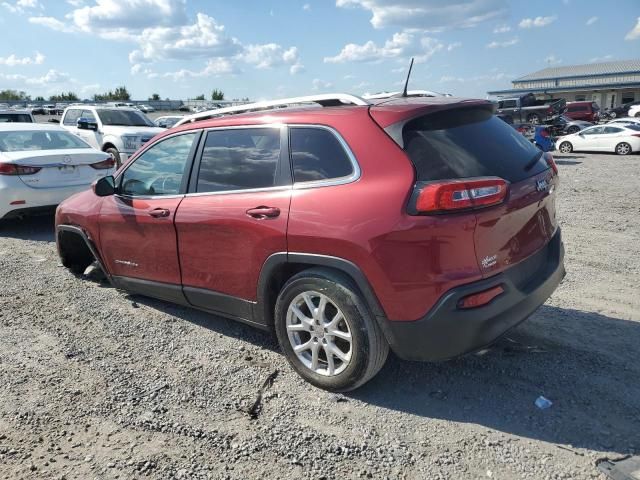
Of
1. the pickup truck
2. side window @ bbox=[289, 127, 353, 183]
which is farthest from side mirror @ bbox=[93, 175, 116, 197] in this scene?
the pickup truck

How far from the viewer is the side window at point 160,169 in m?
4.20

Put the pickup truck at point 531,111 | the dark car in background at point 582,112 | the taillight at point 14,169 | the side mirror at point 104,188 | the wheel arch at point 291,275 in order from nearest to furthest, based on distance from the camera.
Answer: the wheel arch at point 291,275 < the side mirror at point 104,188 < the taillight at point 14,169 < the pickup truck at point 531,111 < the dark car in background at point 582,112

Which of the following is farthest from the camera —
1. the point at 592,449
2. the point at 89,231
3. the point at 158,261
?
the point at 89,231

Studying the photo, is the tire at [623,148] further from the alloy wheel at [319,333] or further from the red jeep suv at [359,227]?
the alloy wheel at [319,333]

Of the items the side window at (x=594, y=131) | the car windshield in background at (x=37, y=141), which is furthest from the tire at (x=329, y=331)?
the side window at (x=594, y=131)

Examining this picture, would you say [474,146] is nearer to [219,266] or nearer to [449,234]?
[449,234]

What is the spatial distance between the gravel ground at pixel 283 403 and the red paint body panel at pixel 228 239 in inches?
23.8

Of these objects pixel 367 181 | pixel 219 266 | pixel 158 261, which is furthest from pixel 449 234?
pixel 158 261

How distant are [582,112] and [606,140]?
60.5 ft

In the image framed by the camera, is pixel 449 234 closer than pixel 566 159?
Yes

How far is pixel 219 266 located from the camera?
386cm

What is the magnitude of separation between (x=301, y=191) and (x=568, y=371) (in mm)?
2166

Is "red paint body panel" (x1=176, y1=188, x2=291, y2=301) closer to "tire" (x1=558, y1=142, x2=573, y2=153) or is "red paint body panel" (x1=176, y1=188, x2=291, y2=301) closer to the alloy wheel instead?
the alloy wheel

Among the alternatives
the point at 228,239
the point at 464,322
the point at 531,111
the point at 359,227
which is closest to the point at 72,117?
the point at 228,239
